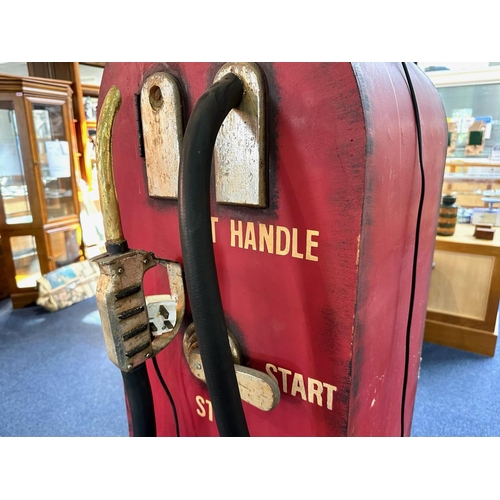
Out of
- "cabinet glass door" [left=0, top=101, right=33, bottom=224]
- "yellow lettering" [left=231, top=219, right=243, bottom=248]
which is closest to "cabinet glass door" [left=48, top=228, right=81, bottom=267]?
"cabinet glass door" [left=0, top=101, right=33, bottom=224]

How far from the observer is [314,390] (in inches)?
24.9

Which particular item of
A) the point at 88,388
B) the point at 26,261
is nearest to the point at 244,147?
the point at 88,388

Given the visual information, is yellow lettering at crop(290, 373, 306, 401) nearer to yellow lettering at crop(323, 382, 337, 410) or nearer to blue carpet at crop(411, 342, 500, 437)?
yellow lettering at crop(323, 382, 337, 410)

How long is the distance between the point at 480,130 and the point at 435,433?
2.48m

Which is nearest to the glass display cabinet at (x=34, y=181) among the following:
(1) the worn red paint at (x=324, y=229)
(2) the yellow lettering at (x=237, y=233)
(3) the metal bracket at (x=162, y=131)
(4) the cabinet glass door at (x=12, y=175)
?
(4) the cabinet glass door at (x=12, y=175)

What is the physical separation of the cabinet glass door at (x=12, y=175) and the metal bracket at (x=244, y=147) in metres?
3.12

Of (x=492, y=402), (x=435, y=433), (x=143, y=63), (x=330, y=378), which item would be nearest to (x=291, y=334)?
(x=330, y=378)

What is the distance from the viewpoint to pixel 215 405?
1.89 feet

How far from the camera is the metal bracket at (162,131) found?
2.10 ft

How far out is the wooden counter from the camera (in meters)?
2.40

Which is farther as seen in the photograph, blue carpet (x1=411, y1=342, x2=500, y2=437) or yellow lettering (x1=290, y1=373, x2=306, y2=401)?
blue carpet (x1=411, y1=342, x2=500, y2=437)

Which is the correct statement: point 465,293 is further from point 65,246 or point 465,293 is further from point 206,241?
point 65,246

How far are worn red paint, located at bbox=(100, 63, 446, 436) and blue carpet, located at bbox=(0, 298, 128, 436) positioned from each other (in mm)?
1446

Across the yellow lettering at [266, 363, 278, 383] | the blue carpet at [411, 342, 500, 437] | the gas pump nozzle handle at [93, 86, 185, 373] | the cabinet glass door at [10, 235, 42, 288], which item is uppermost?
the gas pump nozzle handle at [93, 86, 185, 373]
